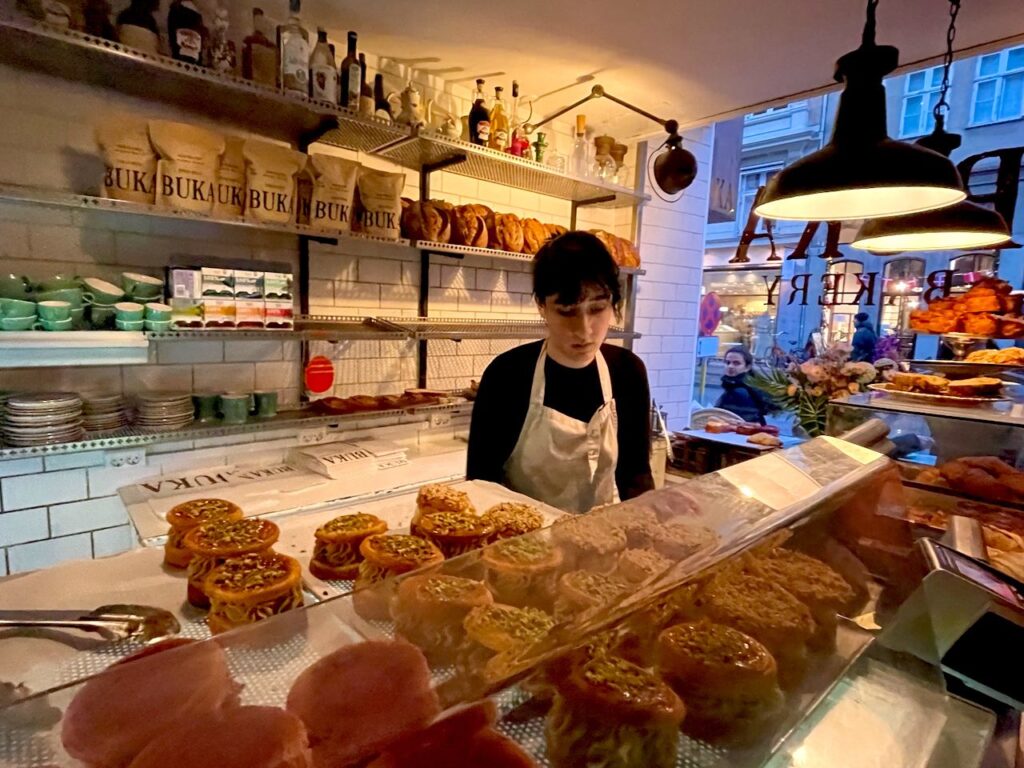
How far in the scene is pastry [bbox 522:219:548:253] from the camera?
3.27 m

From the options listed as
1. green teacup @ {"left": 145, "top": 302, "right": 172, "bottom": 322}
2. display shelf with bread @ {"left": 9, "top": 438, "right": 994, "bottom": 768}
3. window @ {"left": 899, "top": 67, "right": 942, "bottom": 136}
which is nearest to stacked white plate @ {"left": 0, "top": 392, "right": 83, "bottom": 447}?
green teacup @ {"left": 145, "top": 302, "right": 172, "bottom": 322}

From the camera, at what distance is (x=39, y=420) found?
1.98 metres

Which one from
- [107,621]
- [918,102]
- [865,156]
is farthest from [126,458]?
[918,102]

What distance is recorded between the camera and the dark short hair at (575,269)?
1.91 m

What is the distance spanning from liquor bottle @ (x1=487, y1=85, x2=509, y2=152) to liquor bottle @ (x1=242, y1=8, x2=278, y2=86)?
111 centimetres

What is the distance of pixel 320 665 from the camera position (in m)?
0.64

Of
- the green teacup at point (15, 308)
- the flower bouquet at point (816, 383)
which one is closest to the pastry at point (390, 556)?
the green teacup at point (15, 308)

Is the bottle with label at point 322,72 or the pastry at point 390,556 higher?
the bottle with label at point 322,72

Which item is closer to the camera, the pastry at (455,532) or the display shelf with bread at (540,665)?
the display shelf with bread at (540,665)

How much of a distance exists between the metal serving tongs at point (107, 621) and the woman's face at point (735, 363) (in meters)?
6.06

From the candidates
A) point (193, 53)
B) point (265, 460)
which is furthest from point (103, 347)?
point (193, 53)

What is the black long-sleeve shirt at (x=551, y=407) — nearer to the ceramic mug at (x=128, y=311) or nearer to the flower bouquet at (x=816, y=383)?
the flower bouquet at (x=816, y=383)

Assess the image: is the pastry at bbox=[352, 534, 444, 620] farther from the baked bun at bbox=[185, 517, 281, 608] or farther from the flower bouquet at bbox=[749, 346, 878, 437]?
the flower bouquet at bbox=[749, 346, 878, 437]

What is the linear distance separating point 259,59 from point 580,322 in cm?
172
